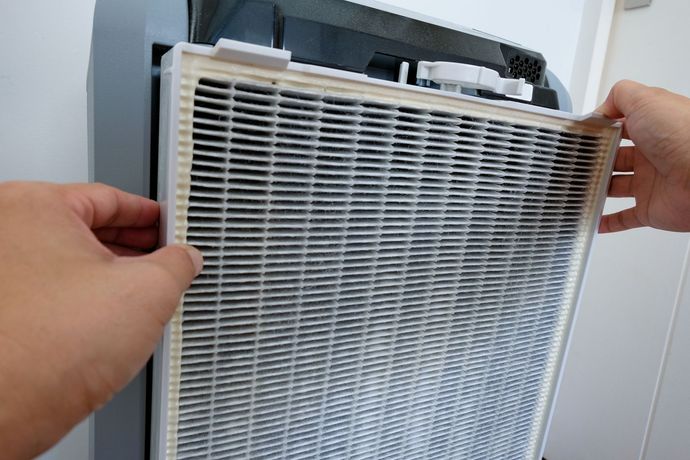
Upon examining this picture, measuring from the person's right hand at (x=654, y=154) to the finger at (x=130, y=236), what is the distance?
1.91 ft

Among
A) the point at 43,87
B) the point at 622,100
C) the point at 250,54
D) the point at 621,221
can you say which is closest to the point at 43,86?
the point at 43,87

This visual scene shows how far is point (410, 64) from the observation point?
0.56 m

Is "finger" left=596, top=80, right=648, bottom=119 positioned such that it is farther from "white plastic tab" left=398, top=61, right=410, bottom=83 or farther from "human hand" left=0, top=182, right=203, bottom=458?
"human hand" left=0, top=182, right=203, bottom=458

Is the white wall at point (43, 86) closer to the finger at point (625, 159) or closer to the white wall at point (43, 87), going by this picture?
the white wall at point (43, 87)

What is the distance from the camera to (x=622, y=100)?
1.99 feet

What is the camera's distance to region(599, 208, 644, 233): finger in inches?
30.8

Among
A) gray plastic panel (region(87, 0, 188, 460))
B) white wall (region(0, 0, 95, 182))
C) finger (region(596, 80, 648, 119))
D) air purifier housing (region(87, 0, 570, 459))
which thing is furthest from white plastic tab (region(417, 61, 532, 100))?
white wall (region(0, 0, 95, 182))

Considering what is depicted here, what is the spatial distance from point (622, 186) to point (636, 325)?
59 cm

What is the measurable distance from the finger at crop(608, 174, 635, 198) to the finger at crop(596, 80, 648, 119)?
0.17 metres

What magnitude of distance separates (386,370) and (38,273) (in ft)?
1.17

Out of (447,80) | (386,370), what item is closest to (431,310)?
(386,370)

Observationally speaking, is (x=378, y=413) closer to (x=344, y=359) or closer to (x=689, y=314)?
(x=344, y=359)

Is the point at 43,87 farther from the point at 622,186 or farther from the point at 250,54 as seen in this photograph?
the point at 622,186

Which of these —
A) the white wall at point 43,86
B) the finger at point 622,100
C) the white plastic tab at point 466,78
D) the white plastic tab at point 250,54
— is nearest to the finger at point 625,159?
the finger at point 622,100
